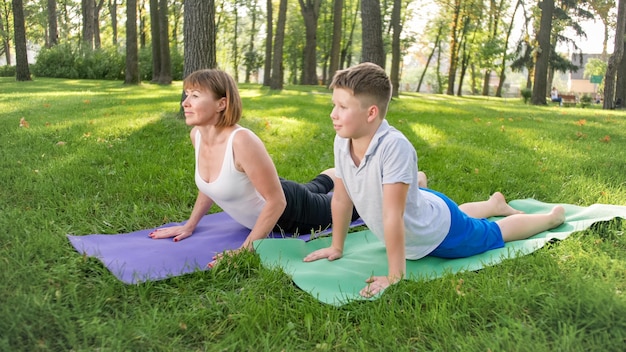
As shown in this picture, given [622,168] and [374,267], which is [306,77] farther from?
[374,267]

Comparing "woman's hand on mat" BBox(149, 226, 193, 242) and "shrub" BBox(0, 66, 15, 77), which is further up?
"shrub" BBox(0, 66, 15, 77)

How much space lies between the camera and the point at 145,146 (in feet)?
21.4

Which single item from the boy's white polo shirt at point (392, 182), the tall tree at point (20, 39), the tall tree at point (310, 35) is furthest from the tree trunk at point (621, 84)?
the tall tree at point (20, 39)

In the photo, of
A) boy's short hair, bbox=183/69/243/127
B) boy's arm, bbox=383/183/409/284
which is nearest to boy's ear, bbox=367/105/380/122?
boy's arm, bbox=383/183/409/284

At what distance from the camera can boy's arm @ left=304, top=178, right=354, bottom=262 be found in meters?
3.18

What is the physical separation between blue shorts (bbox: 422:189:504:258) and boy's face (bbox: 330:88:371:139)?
36.3 inches

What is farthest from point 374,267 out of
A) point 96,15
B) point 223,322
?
point 96,15

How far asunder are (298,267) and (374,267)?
18.9 inches

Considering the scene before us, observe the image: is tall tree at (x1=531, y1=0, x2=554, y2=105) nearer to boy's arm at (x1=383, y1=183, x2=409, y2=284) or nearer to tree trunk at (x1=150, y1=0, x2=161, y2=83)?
tree trunk at (x1=150, y1=0, x2=161, y2=83)

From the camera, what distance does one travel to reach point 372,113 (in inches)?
109

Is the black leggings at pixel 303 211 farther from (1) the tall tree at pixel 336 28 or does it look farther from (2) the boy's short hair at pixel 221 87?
(1) the tall tree at pixel 336 28

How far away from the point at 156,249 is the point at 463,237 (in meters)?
2.07

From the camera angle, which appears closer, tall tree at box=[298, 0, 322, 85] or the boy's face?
the boy's face

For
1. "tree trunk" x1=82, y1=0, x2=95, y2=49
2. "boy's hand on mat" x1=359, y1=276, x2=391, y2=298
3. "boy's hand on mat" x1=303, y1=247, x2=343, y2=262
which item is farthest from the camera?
"tree trunk" x1=82, y1=0, x2=95, y2=49
